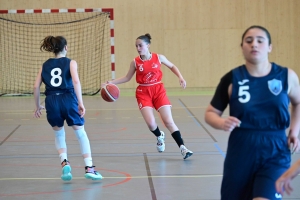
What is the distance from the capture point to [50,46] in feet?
19.6

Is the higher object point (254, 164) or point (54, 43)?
point (54, 43)

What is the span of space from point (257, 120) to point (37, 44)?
16035 mm

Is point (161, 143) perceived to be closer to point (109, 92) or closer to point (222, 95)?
point (109, 92)

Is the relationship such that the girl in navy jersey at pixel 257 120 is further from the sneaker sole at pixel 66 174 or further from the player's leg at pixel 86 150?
the sneaker sole at pixel 66 174

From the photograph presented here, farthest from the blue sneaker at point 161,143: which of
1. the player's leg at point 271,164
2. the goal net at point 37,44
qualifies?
the goal net at point 37,44

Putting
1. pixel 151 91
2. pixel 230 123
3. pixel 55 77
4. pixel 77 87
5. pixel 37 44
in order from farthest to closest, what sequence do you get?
pixel 37 44, pixel 151 91, pixel 55 77, pixel 77 87, pixel 230 123

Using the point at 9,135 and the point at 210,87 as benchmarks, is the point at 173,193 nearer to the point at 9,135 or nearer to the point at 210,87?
the point at 9,135

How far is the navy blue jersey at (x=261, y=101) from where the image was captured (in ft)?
11.0

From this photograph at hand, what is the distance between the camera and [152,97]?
25.2 feet

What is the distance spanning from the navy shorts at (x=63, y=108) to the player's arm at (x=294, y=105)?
9.67ft

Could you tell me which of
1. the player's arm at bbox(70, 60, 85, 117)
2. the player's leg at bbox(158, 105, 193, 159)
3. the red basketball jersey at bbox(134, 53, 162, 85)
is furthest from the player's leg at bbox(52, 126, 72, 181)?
the red basketball jersey at bbox(134, 53, 162, 85)

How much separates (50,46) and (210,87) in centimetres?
1396

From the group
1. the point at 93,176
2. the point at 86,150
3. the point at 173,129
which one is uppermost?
the point at 86,150

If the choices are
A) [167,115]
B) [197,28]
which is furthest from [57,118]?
[197,28]
